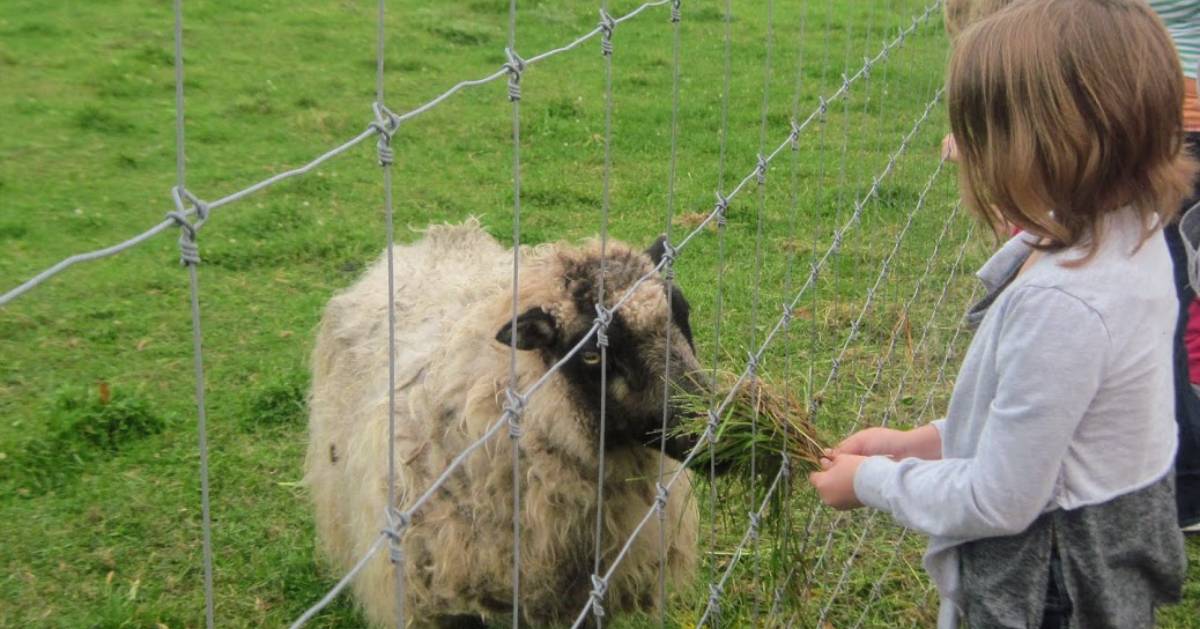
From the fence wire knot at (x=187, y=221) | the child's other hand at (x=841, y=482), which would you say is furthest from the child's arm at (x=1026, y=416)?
the fence wire knot at (x=187, y=221)

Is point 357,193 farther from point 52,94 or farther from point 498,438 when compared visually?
point 498,438

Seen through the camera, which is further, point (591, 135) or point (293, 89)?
point (293, 89)

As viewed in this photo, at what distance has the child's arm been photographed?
179 centimetres

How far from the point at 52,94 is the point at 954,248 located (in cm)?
687

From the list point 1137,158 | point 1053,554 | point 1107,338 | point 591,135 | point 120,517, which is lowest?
point 120,517

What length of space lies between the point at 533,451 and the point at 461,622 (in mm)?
569

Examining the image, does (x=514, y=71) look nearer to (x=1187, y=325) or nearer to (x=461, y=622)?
(x=461, y=622)

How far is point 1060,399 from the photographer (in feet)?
5.91

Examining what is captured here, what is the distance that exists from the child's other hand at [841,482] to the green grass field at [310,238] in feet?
1.38

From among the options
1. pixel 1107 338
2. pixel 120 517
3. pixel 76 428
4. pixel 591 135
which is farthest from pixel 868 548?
pixel 591 135

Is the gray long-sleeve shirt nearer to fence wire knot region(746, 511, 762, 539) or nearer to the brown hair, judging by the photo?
the brown hair

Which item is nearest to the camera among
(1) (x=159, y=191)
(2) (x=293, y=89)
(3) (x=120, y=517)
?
(3) (x=120, y=517)

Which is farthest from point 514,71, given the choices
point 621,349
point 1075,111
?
point 621,349

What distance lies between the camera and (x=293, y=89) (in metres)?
9.75
